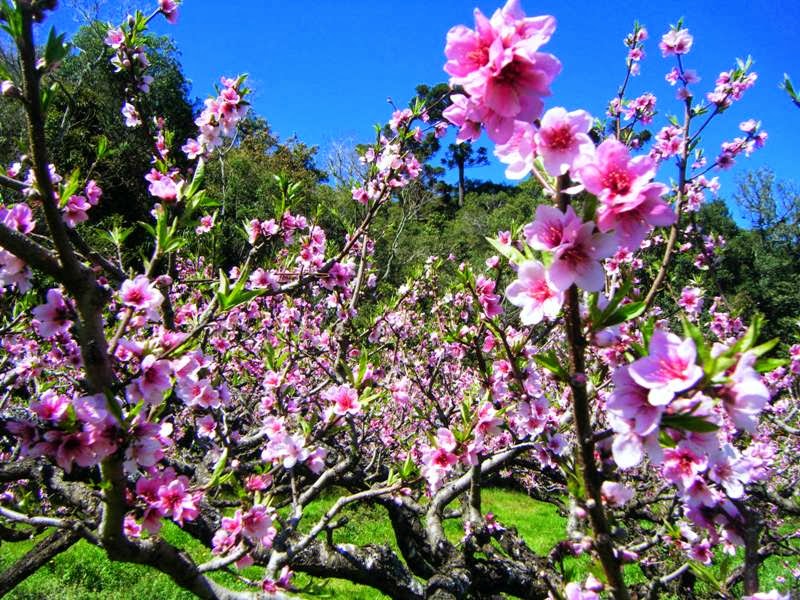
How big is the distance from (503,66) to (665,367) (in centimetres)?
70

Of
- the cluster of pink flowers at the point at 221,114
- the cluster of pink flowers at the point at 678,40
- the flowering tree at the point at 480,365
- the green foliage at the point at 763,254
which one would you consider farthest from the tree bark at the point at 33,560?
the green foliage at the point at 763,254

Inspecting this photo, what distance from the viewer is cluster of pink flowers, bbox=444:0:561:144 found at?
998 mm

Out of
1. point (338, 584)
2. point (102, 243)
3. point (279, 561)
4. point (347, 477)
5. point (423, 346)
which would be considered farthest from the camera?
point (102, 243)

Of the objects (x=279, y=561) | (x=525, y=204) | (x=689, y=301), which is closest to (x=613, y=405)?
(x=279, y=561)

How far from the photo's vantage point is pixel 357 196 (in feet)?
14.4

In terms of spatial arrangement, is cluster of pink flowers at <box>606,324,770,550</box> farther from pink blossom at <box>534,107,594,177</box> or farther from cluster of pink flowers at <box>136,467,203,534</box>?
cluster of pink flowers at <box>136,467,203,534</box>

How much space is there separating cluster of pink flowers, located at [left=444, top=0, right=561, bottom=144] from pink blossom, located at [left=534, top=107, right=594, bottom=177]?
0.13ft

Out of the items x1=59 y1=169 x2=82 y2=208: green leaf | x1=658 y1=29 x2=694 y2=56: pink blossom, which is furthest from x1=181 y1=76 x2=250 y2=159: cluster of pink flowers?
x1=658 y1=29 x2=694 y2=56: pink blossom

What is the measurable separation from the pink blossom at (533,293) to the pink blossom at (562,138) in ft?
0.74

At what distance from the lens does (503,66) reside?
1.00 metres

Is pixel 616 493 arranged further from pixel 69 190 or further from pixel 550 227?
pixel 69 190

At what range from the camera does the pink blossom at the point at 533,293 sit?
1.10 m

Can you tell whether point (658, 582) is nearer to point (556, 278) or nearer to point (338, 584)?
point (556, 278)

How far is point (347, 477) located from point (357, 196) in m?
2.42
